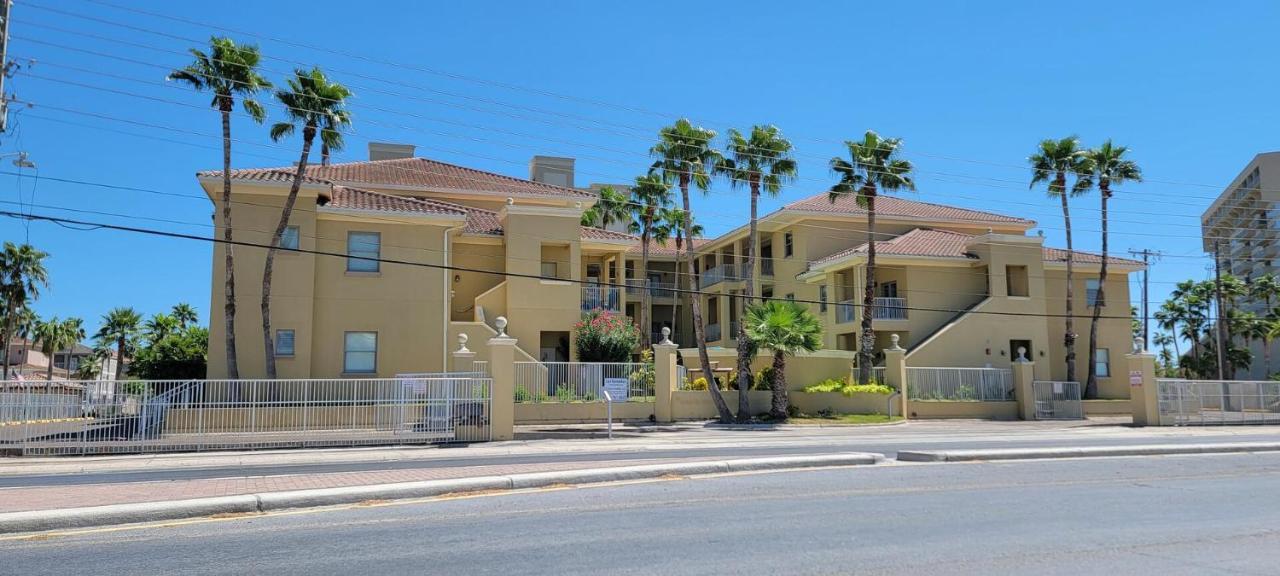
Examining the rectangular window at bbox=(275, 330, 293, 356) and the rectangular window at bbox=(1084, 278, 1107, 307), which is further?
the rectangular window at bbox=(1084, 278, 1107, 307)

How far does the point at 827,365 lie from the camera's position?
113ft

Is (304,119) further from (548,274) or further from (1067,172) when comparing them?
(1067,172)

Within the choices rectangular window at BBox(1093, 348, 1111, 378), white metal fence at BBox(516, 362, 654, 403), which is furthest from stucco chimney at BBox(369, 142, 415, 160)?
rectangular window at BBox(1093, 348, 1111, 378)

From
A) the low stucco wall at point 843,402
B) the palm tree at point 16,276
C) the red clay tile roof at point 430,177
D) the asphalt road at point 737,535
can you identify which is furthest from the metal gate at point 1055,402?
the palm tree at point 16,276

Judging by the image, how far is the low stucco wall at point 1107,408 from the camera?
128ft

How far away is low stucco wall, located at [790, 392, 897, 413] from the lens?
3328cm

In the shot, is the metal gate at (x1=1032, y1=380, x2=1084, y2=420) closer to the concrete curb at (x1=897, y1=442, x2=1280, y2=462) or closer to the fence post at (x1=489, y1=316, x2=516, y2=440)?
the concrete curb at (x1=897, y1=442, x2=1280, y2=462)

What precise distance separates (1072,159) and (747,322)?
65.0ft

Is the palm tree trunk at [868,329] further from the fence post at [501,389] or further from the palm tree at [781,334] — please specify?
the fence post at [501,389]

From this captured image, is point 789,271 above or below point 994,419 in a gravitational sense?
above

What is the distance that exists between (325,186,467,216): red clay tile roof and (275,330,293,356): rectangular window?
440 centimetres

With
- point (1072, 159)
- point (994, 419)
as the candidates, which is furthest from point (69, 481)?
point (1072, 159)

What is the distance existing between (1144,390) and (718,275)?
72.8 ft

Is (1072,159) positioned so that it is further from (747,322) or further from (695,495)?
(695,495)
